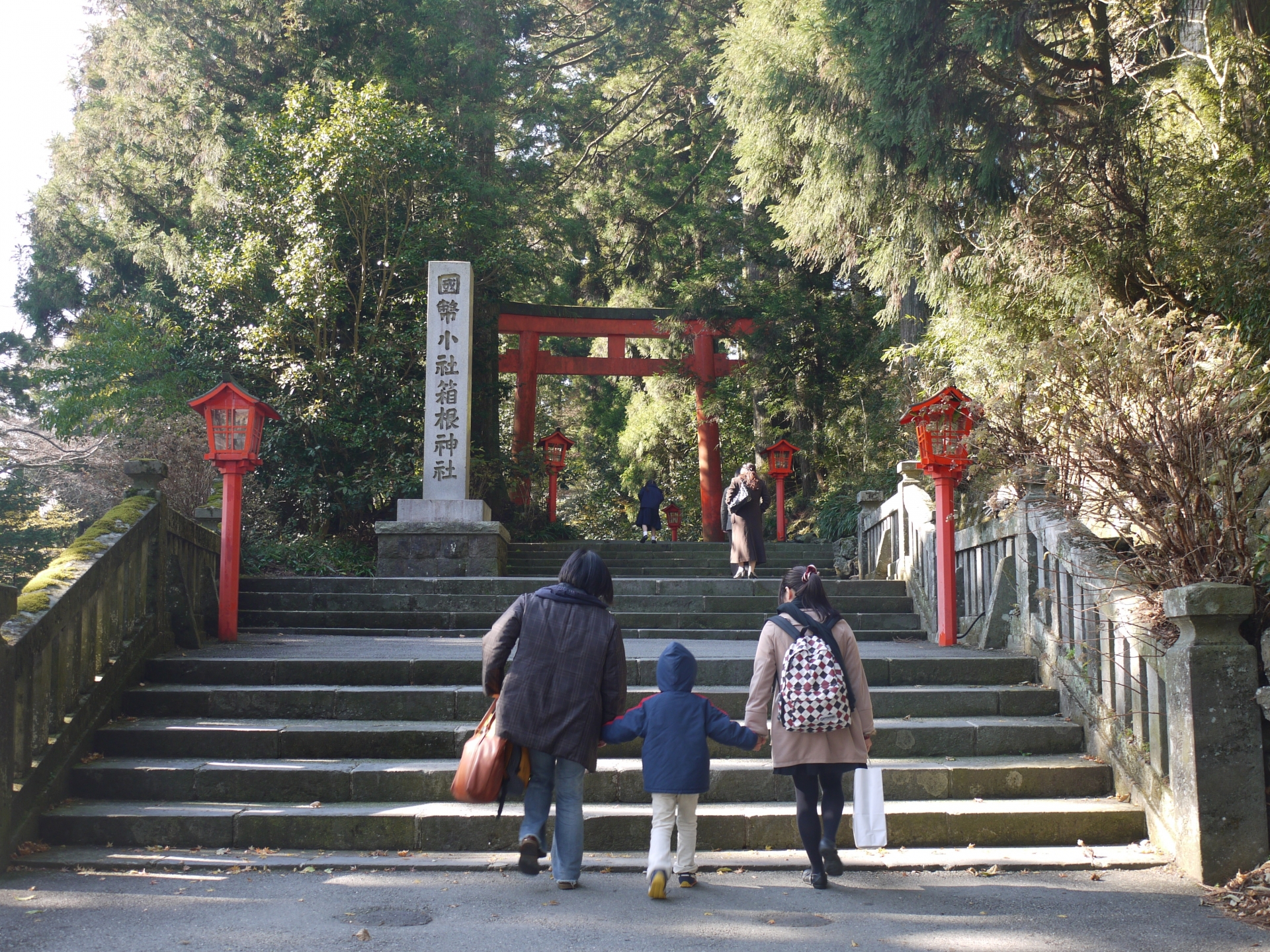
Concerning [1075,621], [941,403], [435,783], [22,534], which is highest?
[941,403]

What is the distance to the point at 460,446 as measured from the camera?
11.6m

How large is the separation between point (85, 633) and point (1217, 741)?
585 cm

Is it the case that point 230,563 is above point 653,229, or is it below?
below

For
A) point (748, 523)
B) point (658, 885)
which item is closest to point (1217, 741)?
point (658, 885)

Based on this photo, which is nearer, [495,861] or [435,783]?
[495,861]

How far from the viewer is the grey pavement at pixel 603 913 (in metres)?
3.54

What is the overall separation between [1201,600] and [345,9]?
15693 mm

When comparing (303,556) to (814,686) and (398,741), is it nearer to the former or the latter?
(398,741)

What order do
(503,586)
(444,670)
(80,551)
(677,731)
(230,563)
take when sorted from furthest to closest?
1. (503,586)
2. (230,563)
3. (444,670)
4. (80,551)
5. (677,731)

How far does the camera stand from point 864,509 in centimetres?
1223

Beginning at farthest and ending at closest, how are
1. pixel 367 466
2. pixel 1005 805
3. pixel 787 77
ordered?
pixel 367 466 < pixel 787 77 < pixel 1005 805

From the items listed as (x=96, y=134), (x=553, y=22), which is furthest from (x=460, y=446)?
(x=553, y=22)

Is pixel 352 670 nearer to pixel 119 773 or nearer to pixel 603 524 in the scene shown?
pixel 119 773

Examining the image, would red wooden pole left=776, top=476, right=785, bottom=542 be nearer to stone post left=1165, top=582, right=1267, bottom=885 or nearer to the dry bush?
the dry bush
